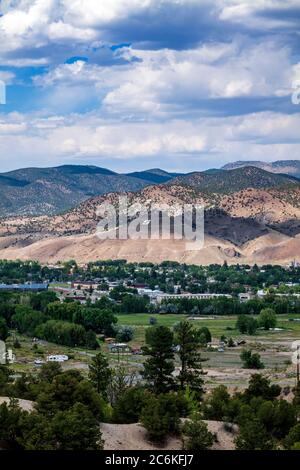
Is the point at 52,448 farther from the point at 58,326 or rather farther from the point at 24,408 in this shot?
the point at 58,326

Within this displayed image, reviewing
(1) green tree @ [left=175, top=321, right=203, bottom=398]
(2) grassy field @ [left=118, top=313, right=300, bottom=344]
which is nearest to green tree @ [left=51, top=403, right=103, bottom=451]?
(1) green tree @ [left=175, top=321, right=203, bottom=398]

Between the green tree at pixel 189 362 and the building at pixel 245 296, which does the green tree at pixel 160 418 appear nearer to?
the green tree at pixel 189 362

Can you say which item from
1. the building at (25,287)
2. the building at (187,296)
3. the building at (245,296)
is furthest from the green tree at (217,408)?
the building at (25,287)

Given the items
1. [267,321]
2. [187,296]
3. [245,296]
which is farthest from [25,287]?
[267,321]

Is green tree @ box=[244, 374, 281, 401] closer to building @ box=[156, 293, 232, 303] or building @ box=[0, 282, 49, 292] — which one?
building @ box=[156, 293, 232, 303]
